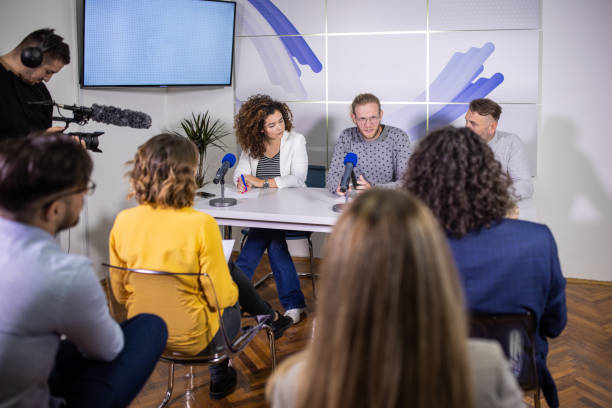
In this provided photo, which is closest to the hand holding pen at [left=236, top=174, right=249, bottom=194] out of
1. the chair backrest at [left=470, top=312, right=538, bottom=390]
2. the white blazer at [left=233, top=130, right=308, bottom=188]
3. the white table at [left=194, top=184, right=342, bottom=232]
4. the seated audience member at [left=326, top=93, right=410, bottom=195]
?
the white table at [left=194, top=184, right=342, bottom=232]

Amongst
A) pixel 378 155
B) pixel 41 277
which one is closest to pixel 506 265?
pixel 41 277

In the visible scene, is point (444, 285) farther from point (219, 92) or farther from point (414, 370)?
point (219, 92)

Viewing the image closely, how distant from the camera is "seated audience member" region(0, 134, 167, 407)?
121 centimetres

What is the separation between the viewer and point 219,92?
176 inches

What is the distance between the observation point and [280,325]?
117 inches

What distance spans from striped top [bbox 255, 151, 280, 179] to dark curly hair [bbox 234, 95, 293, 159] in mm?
48

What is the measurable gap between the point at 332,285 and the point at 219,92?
3.89 meters

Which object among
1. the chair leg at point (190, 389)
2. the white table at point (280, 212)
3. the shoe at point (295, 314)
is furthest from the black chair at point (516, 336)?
the shoe at point (295, 314)

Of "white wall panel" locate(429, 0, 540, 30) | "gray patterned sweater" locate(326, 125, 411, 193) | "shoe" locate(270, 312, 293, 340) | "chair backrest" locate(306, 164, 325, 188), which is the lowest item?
"shoe" locate(270, 312, 293, 340)

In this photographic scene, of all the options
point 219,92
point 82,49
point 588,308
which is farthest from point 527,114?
point 82,49

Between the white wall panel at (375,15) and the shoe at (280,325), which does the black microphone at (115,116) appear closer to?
the shoe at (280,325)

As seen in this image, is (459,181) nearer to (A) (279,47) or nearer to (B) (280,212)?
(B) (280,212)

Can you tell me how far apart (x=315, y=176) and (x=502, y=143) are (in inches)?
52.9

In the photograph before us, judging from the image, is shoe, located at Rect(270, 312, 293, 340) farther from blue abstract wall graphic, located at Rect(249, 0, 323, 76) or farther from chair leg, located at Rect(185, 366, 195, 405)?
blue abstract wall graphic, located at Rect(249, 0, 323, 76)
